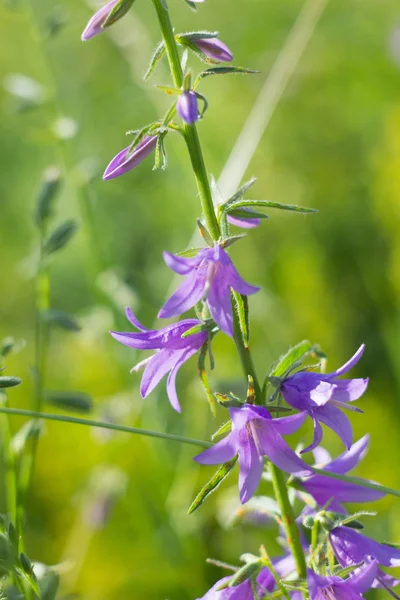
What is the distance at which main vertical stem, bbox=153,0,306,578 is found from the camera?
1488mm

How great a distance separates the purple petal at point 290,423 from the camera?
1.35 meters

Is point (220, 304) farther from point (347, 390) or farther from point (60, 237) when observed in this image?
point (60, 237)

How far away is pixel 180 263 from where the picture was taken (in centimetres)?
140

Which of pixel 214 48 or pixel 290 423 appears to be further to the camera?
pixel 214 48

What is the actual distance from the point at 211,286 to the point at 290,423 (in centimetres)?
28

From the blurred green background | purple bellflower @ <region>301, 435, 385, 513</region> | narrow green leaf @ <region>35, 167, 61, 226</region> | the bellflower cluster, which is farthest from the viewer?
the blurred green background

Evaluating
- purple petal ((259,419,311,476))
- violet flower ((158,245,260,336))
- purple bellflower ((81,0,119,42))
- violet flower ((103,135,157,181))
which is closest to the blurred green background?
purple petal ((259,419,311,476))

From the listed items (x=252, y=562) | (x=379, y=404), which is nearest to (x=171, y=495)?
(x=379, y=404)

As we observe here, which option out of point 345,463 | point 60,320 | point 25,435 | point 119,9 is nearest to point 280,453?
point 345,463

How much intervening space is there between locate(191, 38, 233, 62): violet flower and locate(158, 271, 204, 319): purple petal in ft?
1.49

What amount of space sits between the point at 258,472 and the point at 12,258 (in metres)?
4.26

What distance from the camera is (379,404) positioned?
3.76 meters

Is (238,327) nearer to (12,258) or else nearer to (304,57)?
(12,258)

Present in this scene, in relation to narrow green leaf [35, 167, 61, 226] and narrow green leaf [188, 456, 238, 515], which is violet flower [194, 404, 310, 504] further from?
narrow green leaf [35, 167, 61, 226]
